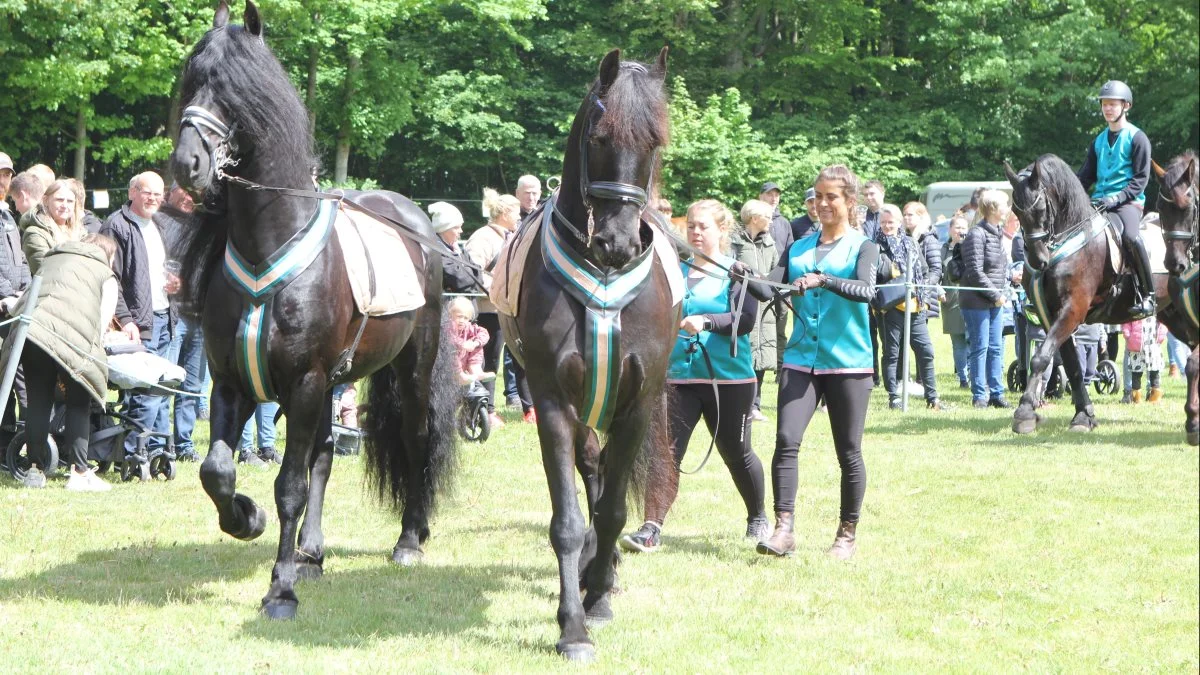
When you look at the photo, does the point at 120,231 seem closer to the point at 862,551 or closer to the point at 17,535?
the point at 17,535

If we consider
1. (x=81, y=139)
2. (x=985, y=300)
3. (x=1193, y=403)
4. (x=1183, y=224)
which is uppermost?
(x=81, y=139)

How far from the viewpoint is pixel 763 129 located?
1299 inches

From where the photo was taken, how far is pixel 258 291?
5.91m

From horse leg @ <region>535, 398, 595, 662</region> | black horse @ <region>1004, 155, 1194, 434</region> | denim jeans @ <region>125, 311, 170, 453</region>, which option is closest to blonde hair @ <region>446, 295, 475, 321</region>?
denim jeans @ <region>125, 311, 170, 453</region>

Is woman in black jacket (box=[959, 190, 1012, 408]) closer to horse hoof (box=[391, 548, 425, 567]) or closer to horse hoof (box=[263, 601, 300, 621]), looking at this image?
horse hoof (box=[391, 548, 425, 567])

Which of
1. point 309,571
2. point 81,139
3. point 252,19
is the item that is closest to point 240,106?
point 252,19

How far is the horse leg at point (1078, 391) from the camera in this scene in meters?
12.4

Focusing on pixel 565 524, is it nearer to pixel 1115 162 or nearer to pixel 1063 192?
pixel 1063 192

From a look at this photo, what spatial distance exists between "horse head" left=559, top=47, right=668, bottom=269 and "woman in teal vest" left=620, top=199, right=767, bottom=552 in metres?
2.12

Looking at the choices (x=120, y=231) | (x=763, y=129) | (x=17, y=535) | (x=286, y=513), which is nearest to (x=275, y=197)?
(x=286, y=513)

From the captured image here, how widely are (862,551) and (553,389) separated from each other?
2754 mm

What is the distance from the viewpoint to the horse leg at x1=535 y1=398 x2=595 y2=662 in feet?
17.4

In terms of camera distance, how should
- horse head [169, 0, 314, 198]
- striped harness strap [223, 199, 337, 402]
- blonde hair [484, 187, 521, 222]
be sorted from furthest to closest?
1. blonde hair [484, 187, 521, 222]
2. striped harness strap [223, 199, 337, 402]
3. horse head [169, 0, 314, 198]

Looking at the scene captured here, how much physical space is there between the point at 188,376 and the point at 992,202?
26.3 ft
